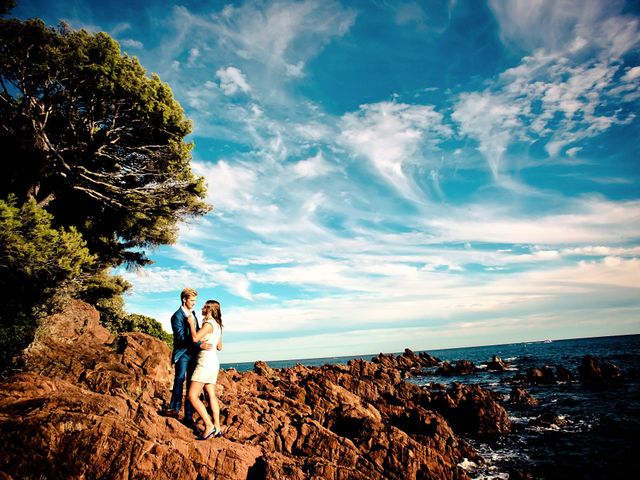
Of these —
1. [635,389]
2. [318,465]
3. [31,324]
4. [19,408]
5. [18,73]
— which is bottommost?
[635,389]

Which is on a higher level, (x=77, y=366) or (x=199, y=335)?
(x=199, y=335)

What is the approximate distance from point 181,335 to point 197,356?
0.79m

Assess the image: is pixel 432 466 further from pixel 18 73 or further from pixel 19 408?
pixel 18 73

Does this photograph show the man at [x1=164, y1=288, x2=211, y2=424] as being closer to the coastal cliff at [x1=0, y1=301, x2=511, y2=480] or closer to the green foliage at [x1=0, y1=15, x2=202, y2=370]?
the coastal cliff at [x1=0, y1=301, x2=511, y2=480]

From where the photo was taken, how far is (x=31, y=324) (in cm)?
916

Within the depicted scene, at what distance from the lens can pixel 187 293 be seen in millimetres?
6672

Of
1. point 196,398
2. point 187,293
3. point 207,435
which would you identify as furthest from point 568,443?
point 187,293

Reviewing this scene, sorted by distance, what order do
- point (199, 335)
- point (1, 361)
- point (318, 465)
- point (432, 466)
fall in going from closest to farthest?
point (199, 335) < point (318, 465) < point (1, 361) < point (432, 466)

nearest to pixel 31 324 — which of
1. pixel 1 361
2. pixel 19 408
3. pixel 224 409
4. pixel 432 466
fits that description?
pixel 1 361

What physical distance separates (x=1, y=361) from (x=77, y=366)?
1623mm

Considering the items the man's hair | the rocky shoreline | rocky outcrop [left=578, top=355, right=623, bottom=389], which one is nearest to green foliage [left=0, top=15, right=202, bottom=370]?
the rocky shoreline

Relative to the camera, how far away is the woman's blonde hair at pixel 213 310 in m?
6.32

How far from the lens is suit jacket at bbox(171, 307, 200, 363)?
21.4 feet

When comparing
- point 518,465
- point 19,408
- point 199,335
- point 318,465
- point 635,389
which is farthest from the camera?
point 635,389
